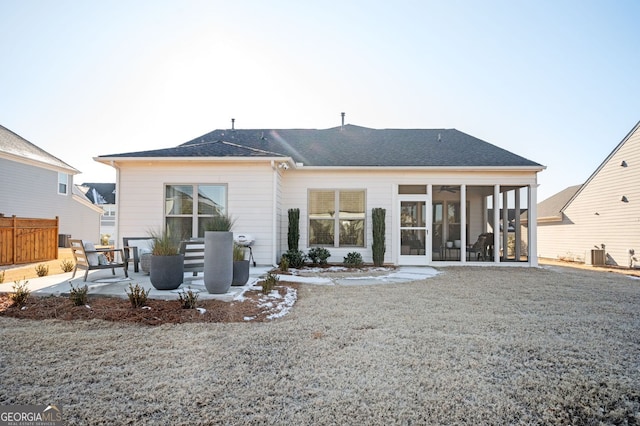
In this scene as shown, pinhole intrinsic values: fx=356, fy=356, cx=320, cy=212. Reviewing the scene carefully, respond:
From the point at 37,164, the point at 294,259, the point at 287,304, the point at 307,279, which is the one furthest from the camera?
the point at 37,164

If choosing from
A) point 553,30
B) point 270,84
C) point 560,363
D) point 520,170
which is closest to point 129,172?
point 270,84

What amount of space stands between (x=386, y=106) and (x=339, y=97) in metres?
2.09

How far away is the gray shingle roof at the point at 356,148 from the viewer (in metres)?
10.5

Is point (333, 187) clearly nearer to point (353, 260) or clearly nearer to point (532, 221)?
point (353, 260)

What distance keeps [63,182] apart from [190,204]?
1381 cm

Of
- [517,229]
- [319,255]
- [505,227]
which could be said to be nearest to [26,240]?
[319,255]

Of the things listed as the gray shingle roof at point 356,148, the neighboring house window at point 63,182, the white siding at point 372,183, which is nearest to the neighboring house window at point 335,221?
the white siding at point 372,183

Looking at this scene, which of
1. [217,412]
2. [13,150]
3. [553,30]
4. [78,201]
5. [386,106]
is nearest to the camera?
[217,412]

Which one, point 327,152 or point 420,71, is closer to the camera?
point 420,71

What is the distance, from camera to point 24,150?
16.7 m

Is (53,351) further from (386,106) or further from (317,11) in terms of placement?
(386,106)

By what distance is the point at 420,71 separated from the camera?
1106cm

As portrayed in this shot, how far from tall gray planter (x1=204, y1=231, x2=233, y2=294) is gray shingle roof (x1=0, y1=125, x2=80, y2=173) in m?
15.1

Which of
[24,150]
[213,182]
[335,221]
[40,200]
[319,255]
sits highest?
[24,150]
